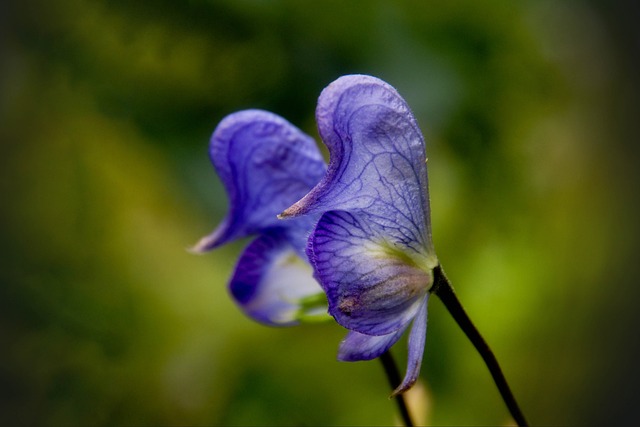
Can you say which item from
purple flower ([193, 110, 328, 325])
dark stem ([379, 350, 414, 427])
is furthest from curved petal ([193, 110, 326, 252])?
dark stem ([379, 350, 414, 427])

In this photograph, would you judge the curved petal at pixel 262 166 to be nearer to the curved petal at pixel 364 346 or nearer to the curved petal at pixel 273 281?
the curved petal at pixel 273 281

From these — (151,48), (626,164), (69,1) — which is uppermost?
(69,1)

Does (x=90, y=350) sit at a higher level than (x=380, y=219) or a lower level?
lower

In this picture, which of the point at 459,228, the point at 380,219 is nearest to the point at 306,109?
the point at 459,228

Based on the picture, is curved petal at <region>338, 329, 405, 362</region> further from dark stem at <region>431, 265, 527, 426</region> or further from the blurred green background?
the blurred green background

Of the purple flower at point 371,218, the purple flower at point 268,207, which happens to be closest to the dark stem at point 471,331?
the purple flower at point 371,218

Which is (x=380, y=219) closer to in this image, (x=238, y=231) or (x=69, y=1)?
(x=238, y=231)
